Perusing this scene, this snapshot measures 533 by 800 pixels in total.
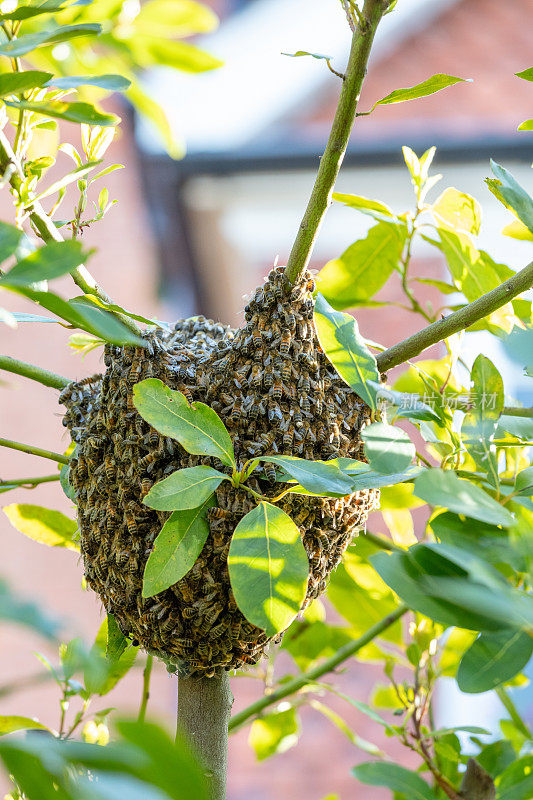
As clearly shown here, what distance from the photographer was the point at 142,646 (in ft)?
1.66

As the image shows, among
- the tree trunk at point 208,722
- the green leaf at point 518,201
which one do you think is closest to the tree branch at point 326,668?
the tree trunk at point 208,722

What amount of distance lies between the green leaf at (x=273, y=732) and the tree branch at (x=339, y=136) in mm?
487

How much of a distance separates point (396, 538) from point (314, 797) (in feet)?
8.84

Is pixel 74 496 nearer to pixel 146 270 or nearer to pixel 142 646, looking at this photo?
pixel 142 646

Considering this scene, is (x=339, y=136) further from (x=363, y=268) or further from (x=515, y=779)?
(x=515, y=779)

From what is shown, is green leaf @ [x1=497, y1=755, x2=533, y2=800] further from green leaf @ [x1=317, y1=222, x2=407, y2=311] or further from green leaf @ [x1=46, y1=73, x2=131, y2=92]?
green leaf @ [x1=46, y1=73, x2=131, y2=92]

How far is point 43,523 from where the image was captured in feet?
2.12

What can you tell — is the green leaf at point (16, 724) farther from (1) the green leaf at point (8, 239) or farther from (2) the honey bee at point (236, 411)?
(1) the green leaf at point (8, 239)

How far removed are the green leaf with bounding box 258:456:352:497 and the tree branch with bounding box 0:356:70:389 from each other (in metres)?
0.18

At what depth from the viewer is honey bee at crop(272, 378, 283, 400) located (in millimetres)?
484

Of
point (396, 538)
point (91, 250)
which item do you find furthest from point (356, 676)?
point (91, 250)

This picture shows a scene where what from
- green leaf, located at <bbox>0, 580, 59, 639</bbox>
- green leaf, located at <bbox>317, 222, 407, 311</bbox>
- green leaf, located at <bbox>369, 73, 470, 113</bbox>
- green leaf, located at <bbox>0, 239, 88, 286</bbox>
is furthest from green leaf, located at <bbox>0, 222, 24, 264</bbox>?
green leaf, located at <bbox>317, 222, 407, 311</bbox>

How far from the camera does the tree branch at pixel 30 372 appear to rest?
49cm

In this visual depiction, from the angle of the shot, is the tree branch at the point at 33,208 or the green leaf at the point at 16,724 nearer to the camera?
the tree branch at the point at 33,208
